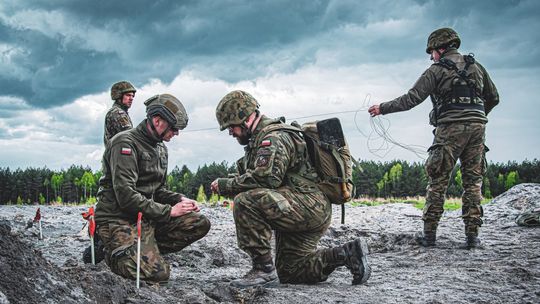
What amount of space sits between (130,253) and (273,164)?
5.74ft

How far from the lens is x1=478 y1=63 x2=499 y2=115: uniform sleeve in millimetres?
8031

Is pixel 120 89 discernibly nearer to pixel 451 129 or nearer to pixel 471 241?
pixel 451 129

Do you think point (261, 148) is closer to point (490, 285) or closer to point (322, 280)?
point (322, 280)

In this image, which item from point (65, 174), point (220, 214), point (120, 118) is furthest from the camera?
point (65, 174)

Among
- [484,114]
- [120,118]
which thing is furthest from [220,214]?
[484,114]

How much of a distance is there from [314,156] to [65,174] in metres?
33.1

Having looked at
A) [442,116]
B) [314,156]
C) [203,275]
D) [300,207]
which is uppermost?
[442,116]

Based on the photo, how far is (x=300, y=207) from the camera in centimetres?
538

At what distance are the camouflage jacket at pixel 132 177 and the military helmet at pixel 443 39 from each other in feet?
14.8

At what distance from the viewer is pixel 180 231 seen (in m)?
6.10

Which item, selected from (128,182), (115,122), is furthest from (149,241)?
(115,122)

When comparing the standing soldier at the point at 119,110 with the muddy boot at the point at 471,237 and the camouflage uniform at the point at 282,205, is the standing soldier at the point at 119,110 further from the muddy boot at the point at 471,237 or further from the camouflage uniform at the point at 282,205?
the muddy boot at the point at 471,237

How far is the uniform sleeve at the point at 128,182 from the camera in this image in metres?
5.40

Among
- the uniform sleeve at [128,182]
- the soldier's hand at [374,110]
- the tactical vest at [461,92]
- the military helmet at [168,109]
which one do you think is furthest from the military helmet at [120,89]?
the tactical vest at [461,92]
